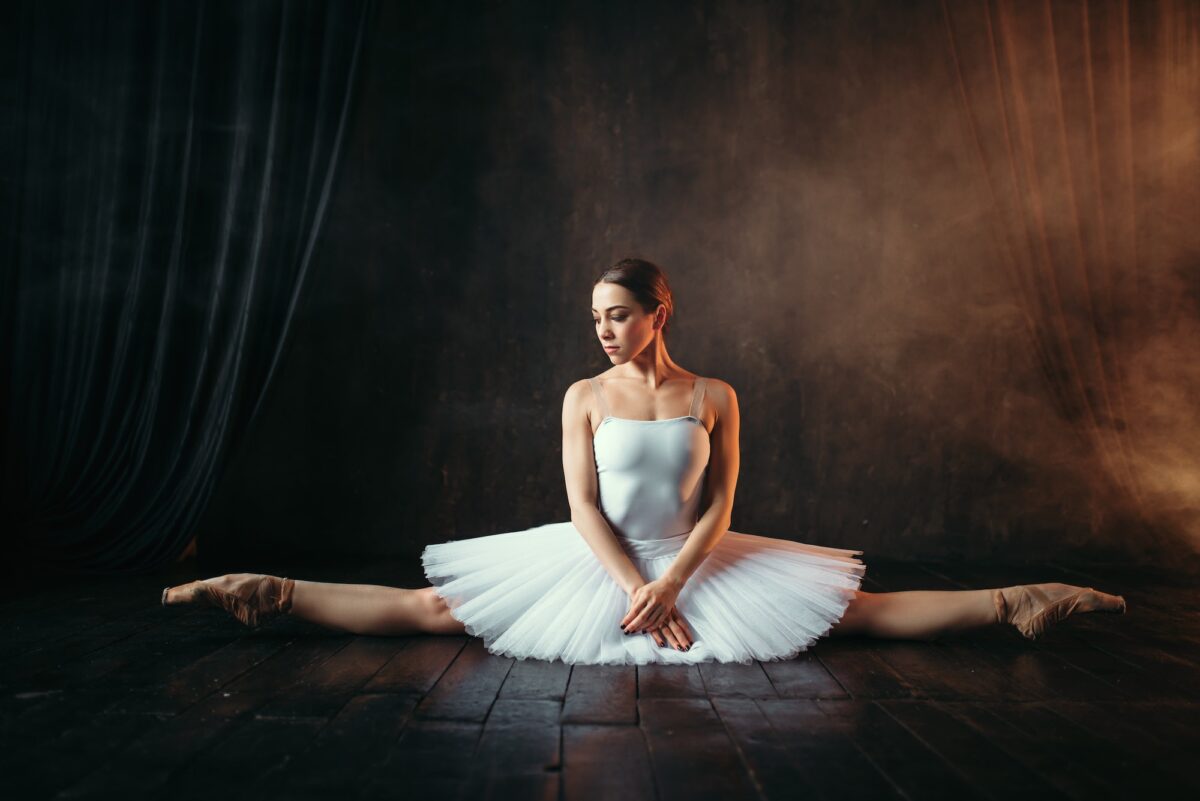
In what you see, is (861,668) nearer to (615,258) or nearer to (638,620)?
(638,620)

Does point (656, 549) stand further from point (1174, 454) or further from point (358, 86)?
point (1174, 454)

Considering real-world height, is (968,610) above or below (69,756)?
above

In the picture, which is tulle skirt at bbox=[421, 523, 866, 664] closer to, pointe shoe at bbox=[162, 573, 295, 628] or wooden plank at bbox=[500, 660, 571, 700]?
wooden plank at bbox=[500, 660, 571, 700]

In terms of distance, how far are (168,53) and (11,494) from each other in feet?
5.21

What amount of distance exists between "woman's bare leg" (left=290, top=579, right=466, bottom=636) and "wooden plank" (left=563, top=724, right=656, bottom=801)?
2.44ft

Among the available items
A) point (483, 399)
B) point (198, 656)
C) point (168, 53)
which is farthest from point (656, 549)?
point (168, 53)

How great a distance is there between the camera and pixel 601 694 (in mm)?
1906

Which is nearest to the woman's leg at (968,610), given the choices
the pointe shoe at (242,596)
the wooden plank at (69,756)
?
the pointe shoe at (242,596)

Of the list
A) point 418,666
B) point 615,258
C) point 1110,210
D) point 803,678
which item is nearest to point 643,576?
point 803,678

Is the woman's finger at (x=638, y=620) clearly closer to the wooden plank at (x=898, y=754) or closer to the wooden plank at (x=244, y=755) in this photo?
the wooden plank at (x=898, y=754)

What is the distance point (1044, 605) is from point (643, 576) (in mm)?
989

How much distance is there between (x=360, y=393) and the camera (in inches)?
151

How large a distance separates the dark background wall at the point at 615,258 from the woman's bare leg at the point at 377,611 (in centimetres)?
148

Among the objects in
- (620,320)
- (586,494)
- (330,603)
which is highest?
(620,320)
